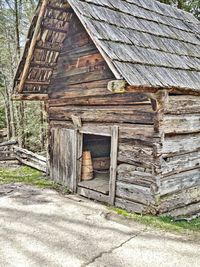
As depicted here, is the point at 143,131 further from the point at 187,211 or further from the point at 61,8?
the point at 61,8

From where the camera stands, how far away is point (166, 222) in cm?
563

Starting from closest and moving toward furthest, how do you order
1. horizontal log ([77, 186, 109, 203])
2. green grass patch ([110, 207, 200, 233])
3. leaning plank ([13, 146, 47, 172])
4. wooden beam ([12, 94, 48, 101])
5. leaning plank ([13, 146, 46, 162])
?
green grass patch ([110, 207, 200, 233])
horizontal log ([77, 186, 109, 203])
wooden beam ([12, 94, 48, 101])
leaning plank ([13, 146, 47, 172])
leaning plank ([13, 146, 46, 162])

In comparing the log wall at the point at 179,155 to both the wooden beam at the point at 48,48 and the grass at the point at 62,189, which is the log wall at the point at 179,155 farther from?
the wooden beam at the point at 48,48

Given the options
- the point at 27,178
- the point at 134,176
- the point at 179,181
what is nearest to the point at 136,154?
the point at 134,176

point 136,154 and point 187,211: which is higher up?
point 136,154

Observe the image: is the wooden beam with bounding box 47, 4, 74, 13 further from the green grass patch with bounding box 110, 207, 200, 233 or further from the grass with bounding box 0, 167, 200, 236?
the green grass patch with bounding box 110, 207, 200, 233

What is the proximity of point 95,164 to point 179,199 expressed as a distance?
139 inches

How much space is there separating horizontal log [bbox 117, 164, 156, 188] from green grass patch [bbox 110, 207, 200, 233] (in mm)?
615

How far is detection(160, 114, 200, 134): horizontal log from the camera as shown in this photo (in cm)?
576

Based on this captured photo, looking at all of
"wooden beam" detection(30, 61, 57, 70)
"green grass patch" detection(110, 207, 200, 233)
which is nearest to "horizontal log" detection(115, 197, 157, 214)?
"green grass patch" detection(110, 207, 200, 233)

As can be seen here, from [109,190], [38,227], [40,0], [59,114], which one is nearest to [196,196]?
[109,190]

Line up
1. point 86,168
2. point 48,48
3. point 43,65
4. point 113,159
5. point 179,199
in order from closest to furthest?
point 179,199 → point 113,159 → point 48,48 → point 86,168 → point 43,65

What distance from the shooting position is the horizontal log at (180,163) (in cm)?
583

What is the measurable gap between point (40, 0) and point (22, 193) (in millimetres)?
4610
